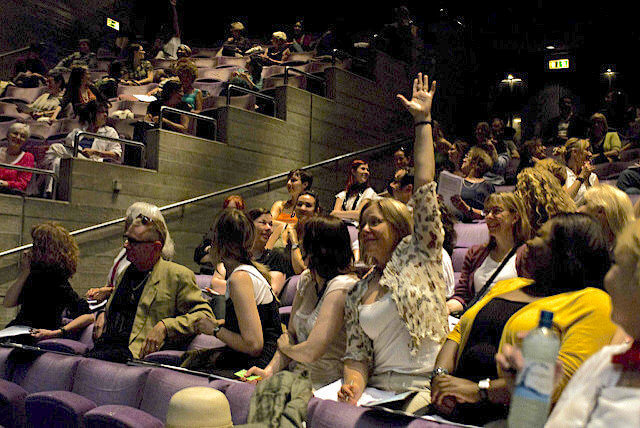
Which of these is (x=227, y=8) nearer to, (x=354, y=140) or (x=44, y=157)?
(x=354, y=140)

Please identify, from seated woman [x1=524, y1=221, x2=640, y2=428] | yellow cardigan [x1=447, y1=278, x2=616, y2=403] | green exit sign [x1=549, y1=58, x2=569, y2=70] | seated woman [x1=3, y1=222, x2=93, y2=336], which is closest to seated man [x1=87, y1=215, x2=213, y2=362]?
seated woman [x1=3, y1=222, x2=93, y2=336]

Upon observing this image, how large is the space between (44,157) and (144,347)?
363 cm

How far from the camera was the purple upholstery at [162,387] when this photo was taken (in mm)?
2633

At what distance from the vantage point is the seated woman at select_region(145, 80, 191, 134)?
21.0 feet

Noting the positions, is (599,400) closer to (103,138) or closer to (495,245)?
(495,245)

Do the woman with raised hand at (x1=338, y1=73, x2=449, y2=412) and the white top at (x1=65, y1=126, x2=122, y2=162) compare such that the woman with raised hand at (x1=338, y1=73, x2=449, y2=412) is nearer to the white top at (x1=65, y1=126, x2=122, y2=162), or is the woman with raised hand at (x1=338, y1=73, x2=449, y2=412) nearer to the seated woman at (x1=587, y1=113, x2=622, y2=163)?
the white top at (x1=65, y1=126, x2=122, y2=162)

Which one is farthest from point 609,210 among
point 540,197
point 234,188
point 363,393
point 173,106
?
point 173,106

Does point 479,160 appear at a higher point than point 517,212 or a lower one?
higher

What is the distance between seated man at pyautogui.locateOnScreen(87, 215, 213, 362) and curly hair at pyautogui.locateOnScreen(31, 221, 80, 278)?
0.61m

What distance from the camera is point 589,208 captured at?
2.75 m

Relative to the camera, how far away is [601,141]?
6.70 meters

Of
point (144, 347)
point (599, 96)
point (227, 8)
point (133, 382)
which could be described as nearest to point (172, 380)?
point (133, 382)

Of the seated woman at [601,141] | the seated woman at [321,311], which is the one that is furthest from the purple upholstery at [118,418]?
the seated woman at [601,141]

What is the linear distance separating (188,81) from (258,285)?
4.23 meters
